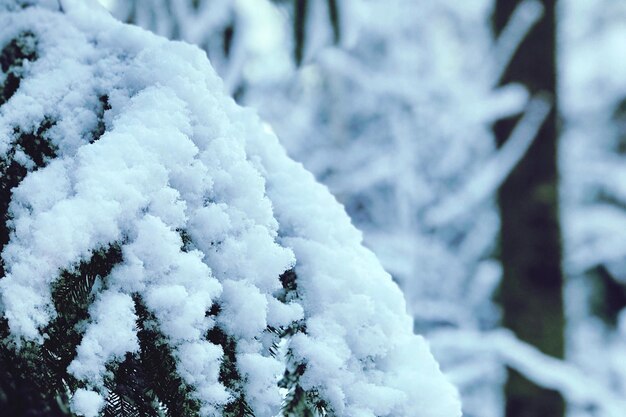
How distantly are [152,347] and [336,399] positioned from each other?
0.75 ft

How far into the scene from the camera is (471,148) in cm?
604

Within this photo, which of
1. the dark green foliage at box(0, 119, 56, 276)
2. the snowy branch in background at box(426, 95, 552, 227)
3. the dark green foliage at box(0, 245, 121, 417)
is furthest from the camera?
the snowy branch in background at box(426, 95, 552, 227)

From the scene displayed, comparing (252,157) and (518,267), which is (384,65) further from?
(252,157)

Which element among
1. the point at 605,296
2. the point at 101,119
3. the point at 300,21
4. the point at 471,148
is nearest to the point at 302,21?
the point at 300,21

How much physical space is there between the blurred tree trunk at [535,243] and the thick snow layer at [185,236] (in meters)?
2.76

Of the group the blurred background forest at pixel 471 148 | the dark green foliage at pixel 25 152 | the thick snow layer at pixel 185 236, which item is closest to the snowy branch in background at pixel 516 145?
the blurred background forest at pixel 471 148

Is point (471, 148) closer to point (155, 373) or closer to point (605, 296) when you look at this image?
point (605, 296)

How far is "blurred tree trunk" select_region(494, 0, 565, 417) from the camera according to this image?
3266mm

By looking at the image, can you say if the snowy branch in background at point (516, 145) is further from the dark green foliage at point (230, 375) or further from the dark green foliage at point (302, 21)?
the dark green foliage at point (230, 375)

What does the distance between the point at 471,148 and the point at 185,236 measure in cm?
571

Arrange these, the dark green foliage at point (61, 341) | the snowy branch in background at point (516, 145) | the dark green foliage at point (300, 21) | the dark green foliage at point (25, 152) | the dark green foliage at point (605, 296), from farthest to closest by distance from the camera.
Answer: the dark green foliage at point (605, 296)
the snowy branch in background at point (516, 145)
the dark green foliage at point (300, 21)
the dark green foliage at point (25, 152)
the dark green foliage at point (61, 341)

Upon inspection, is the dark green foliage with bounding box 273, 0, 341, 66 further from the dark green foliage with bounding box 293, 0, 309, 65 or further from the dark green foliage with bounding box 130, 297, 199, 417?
the dark green foliage with bounding box 130, 297, 199, 417

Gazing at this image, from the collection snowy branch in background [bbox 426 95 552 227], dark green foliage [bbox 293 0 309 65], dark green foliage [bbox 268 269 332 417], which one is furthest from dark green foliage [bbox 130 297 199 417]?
snowy branch in background [bbox 426 95 552 227]

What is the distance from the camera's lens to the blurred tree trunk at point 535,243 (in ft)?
10.7
